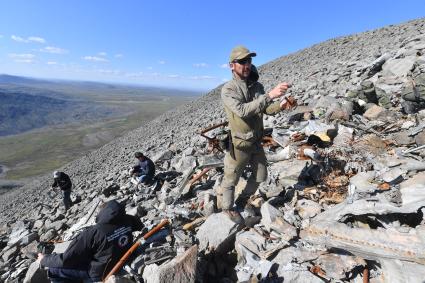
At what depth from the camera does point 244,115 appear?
4750 millimetres

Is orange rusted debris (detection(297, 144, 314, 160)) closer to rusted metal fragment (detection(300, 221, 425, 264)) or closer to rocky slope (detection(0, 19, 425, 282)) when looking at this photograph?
rocky slope (detection(0, 19, 425, 282))

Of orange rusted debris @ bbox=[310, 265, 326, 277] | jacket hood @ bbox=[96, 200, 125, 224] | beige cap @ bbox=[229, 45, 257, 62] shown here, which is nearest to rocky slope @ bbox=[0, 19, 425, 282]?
orange rusted debris @ bbox=[310, 265, 326, 277]

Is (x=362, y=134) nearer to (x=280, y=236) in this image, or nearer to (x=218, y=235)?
(x=280, y=236)

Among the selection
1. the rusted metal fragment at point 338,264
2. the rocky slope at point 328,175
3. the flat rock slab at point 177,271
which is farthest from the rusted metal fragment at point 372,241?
the flat rock slab at point 177,271

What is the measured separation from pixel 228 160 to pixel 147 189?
5.52 metres

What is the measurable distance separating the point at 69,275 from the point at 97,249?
0.64m

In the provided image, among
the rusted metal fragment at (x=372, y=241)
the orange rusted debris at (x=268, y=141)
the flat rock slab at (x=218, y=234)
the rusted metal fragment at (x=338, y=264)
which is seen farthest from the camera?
the orange rusted debris at (x=268, y=141)

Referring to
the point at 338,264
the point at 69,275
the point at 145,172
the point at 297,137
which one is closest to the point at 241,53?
the point at 338,264

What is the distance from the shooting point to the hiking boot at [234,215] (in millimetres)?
5535

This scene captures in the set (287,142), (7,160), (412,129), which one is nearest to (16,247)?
(287,142)

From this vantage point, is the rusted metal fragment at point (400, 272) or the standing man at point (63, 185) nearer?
the rusted metal fragment at point (400, 272)

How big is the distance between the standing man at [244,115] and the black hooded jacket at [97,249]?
73.6 inches

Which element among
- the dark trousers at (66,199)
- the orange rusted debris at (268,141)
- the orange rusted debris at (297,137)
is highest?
the orange rusted debris at (297,137)

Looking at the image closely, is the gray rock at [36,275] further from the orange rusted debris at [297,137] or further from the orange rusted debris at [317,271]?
the orange rusted debris at [297,137]
